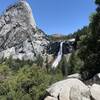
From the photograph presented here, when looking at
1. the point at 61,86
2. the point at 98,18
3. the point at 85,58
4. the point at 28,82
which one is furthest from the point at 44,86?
the point at 61,86

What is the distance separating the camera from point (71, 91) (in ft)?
76.5

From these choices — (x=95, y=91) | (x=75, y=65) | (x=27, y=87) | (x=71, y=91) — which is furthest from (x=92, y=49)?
(x=75, y=65)

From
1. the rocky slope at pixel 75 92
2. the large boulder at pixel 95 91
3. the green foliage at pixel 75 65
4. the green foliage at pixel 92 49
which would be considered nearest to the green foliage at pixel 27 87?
the green foliage at pixel 75 65

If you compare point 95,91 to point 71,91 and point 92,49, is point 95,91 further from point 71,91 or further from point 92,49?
point 92,49

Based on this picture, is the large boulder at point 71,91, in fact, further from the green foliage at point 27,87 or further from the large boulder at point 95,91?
the green foliage at point 27,87

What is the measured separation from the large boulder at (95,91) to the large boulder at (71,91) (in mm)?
351

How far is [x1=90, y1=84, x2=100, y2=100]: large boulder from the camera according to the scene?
73.3 feet

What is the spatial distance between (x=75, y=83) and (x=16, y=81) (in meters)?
24.1

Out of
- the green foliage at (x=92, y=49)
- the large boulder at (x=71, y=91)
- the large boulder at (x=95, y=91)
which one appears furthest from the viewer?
the green foliage at (x=92, y=49)

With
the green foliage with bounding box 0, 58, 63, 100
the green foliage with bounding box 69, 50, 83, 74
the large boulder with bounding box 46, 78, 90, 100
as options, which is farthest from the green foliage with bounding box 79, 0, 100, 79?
the green foliage with bounding box 0, 58, 63, 100

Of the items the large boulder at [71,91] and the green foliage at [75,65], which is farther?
the green foliage at [75,65]

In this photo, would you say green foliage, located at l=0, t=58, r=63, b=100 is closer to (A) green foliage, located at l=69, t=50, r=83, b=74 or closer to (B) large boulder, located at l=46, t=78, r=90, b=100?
(A) green foliage, located at l=69, t=50, r=83, b=74

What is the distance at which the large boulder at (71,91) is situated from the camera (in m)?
22.9

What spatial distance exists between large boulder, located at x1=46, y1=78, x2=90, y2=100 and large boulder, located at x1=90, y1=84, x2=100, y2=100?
13.8 inches
